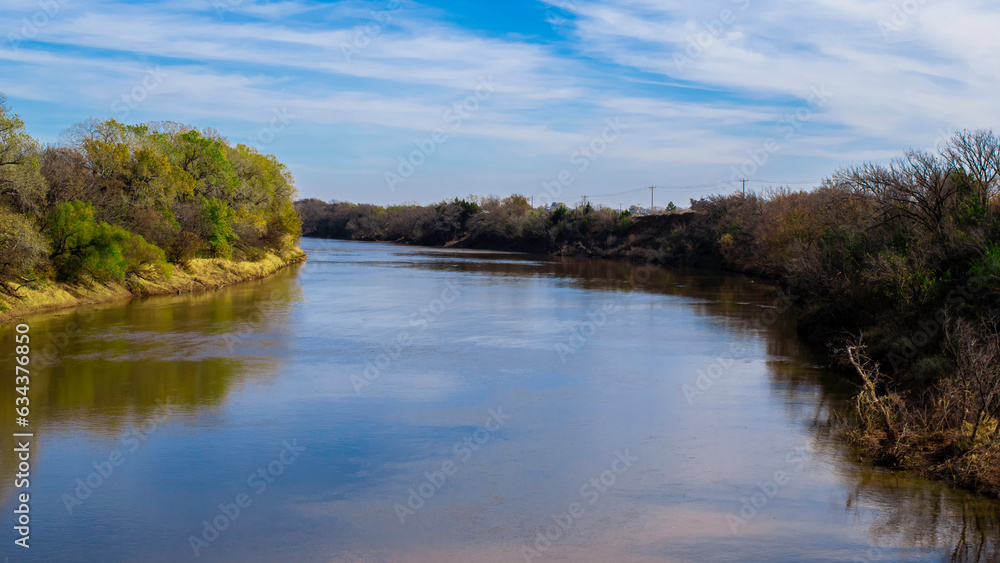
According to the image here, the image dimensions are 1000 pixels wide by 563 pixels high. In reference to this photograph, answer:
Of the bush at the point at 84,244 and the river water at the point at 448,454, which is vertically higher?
the bush at the point at 84,244

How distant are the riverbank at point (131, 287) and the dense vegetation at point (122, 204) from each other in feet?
1.28

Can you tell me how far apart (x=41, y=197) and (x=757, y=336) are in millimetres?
24647

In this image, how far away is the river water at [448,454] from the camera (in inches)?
322

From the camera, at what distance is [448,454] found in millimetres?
11039

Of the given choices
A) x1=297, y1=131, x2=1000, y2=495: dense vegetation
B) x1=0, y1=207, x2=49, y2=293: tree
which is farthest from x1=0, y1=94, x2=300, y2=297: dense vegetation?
x1=297, y1=131, x2=1000, y2=495: dense vegetation

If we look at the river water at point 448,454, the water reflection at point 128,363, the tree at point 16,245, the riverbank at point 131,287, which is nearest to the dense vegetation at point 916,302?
the river water at point 448,454

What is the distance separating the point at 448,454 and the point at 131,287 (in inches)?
978

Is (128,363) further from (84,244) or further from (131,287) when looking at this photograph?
(131,287)

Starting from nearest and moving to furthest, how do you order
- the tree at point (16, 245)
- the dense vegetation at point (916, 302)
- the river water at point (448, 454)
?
the river water at point (448, 454), the dense vegetation at point (916, 302), the tree at point (16, 245)

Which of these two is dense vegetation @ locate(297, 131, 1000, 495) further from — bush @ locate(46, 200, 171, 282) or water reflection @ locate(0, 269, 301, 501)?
bush @ locate(46, 200, 171, 282)

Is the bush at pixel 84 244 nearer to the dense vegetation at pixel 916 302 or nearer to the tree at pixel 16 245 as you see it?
the tree at pixel 16 245

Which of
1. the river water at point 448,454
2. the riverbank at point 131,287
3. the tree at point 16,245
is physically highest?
the tree at point 16,245

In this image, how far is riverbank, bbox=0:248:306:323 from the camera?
78.8 ft

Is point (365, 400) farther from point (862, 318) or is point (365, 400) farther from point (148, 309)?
point (148, 309)
